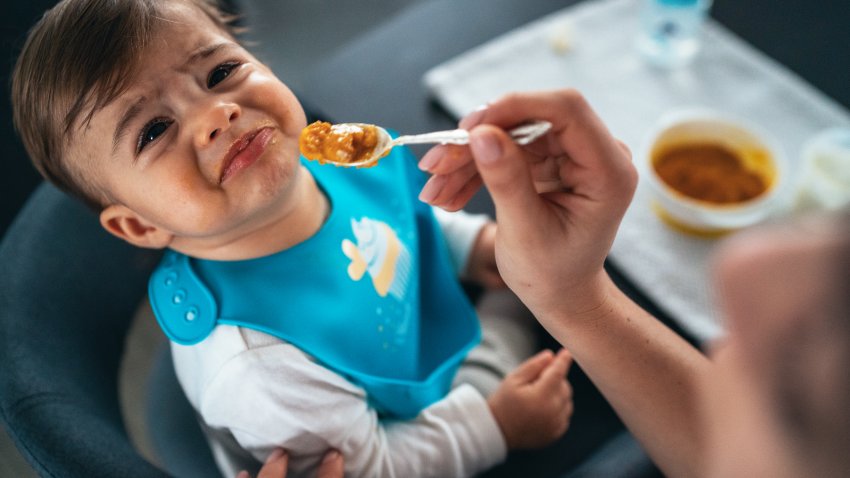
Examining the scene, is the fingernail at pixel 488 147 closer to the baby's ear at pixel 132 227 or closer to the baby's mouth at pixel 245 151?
the baby's mouth at pixel 245 151

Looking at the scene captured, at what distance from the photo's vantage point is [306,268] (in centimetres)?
72

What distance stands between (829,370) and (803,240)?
5 cm

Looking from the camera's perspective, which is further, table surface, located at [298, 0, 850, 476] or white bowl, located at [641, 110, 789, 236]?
table surface, located at [298, 0, 850, 476]

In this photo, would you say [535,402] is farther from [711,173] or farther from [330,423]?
[711,173]

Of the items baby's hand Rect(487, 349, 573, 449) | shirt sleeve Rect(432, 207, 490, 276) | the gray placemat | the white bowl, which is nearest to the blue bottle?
the gray placemat

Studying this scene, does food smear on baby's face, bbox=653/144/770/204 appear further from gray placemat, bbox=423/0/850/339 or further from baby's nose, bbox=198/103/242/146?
baby's nose, bbox=198/103/242/146

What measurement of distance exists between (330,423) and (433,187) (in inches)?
10.5

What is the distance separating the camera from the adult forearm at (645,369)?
23.8 inches

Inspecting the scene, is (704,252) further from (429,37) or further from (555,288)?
(429,37)

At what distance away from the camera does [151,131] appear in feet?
1.98

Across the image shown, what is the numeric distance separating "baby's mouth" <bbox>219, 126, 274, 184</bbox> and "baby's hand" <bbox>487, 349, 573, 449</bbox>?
40cm

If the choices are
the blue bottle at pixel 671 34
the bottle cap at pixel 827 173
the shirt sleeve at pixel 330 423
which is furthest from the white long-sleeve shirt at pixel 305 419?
the blue bottle at pixel 671 34

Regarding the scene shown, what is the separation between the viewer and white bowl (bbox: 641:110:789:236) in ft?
2.74

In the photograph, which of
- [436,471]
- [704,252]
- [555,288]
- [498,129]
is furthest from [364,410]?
[704,252]
